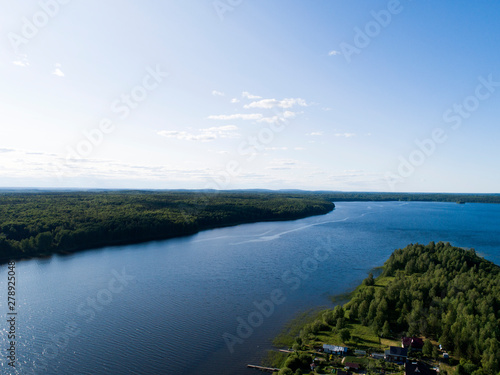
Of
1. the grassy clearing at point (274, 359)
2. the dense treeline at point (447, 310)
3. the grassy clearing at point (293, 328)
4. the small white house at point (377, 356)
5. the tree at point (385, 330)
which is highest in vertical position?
the dense treeline at point (447, 310)

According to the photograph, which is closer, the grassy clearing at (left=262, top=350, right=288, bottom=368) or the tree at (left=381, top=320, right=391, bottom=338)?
the grassy clearing at (left=262, top=350, right=288, bottom=368)

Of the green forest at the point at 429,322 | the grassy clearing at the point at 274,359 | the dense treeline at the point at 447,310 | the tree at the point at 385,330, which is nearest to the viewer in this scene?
the green forest at the point at 429,322

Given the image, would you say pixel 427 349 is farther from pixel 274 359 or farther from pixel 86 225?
pixel 86 225

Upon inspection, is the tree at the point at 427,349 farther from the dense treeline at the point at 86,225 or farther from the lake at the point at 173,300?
the dense treeline at the point at 86,225

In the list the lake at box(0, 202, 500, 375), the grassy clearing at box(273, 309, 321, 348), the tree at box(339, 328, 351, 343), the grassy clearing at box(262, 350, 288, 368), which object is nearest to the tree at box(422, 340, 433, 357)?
the tree at box(339, 328, 351, 343)

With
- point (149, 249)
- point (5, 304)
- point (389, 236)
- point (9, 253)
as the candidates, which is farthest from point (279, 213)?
point (5, 304)

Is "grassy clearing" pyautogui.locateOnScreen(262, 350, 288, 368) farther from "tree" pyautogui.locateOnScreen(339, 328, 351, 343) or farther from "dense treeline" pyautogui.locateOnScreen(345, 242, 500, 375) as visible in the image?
"dense treeline" pyautogui.locateOnScreen(345, 242, 500, 375)

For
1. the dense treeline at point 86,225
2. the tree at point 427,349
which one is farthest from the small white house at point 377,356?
the dense treeline at point 86,225
